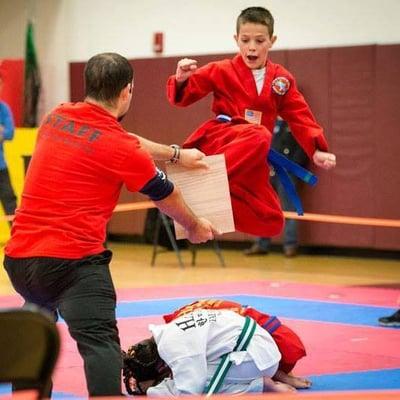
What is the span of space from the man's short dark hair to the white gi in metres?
1.53

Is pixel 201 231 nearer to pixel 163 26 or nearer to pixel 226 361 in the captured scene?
pixel 226 361

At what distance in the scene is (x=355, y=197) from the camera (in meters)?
11.8

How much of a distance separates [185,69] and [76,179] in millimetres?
1293

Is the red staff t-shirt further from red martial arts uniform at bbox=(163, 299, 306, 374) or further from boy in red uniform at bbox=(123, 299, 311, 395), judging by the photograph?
red martial arts uniform at bbox=(163, 299, 306, 374)

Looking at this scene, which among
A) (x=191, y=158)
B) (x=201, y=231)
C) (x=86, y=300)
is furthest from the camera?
(x=191, y=158)

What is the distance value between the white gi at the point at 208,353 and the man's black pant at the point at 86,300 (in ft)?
3.13

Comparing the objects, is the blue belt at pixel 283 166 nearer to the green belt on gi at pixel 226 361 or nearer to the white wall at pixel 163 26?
the green belt on gi at pixel 226 361

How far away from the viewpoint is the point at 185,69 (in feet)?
17.9

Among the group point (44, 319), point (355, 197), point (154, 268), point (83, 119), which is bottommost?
point (154, 268)

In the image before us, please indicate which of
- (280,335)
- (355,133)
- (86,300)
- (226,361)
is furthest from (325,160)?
(355,133)

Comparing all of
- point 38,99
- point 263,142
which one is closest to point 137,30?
point 38,99

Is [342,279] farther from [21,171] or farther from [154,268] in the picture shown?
[21,171]

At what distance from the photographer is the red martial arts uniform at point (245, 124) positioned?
17.8ft

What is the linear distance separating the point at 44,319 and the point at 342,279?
25.4 ft
